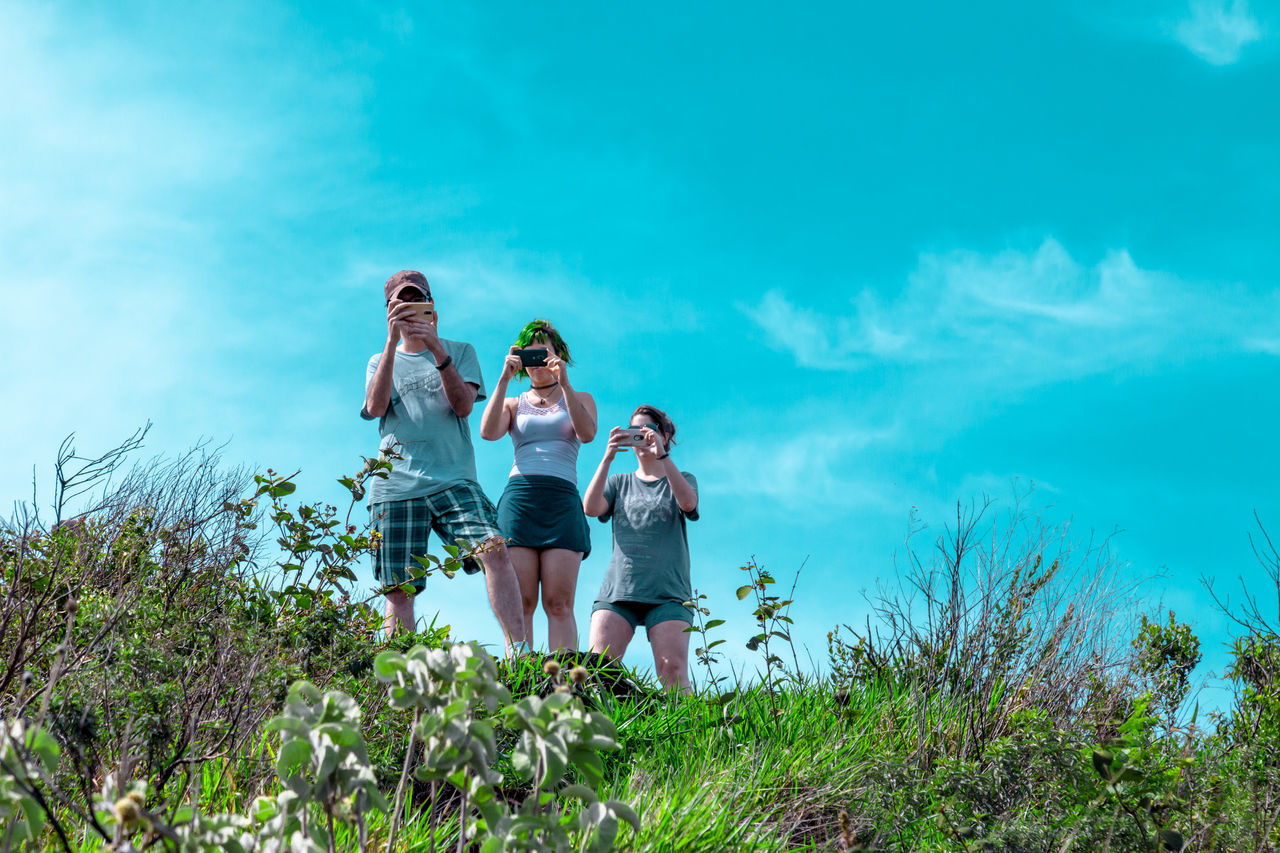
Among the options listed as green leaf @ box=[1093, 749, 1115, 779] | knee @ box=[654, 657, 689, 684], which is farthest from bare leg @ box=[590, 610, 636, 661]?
green leaf @ box=[1093, 749, 1115, 779]

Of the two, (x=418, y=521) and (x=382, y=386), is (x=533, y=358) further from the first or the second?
(x=418, y=521)

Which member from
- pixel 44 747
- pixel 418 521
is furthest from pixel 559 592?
pixel 44 747

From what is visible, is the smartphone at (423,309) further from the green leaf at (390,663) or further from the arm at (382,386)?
the green leaf at (390,663)

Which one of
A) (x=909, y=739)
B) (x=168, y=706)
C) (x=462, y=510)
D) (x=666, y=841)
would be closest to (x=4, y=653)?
(x=168, y=706)

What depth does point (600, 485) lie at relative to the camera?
6242 millimetres

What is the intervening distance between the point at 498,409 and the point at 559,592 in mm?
1146

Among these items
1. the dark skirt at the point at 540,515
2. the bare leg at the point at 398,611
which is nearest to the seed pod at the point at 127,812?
the bare leg at the point at 398,611

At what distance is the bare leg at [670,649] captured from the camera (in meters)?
5.85

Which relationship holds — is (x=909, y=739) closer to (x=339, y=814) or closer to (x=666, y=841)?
(x=666, y=841)

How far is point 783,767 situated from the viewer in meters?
4.04

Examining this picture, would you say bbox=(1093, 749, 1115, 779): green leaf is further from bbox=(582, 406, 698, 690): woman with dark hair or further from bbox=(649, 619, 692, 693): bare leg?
bbox=(649, 619, 692, 693): bare leg

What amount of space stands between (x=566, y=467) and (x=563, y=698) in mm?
3877

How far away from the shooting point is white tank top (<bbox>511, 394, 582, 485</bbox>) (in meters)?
5.89

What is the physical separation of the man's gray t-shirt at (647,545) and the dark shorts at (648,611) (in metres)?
0.04
